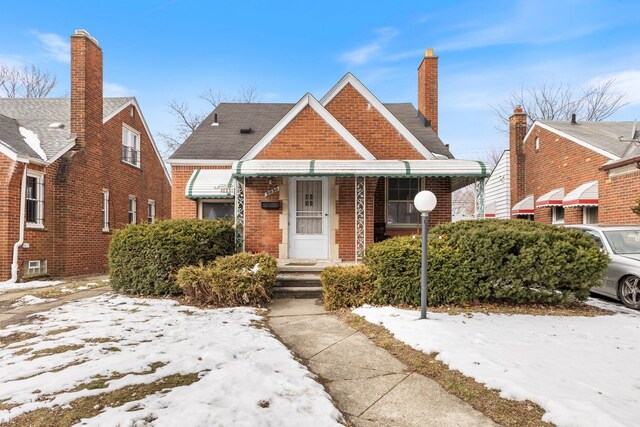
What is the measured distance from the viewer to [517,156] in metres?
18.2

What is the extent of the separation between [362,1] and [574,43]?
524 inches

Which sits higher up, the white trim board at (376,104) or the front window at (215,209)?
the white trim board at (376,104)

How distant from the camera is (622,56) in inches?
766

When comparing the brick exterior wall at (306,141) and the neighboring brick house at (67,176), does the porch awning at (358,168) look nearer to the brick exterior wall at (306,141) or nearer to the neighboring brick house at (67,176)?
the brick exterior wall at (306,141)

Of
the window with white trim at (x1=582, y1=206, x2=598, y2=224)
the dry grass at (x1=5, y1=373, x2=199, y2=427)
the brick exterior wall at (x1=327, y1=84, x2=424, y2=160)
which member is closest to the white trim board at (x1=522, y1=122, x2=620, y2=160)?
the window with white trim at (x1=582, y1=206, x2=598, y2=224)

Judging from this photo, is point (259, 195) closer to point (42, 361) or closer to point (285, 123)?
point (285, 123)

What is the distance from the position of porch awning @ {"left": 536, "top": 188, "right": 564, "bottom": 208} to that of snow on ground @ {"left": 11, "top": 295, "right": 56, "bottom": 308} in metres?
17.5

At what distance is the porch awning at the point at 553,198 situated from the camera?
14484 millimetres

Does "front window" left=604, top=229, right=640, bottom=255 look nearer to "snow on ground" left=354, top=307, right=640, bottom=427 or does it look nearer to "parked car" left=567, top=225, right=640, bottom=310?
"parked car" left=567, top=225, right=640, bottom=310

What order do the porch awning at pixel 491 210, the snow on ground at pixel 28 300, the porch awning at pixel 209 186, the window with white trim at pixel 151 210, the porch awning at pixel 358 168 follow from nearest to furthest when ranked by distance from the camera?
the snow on ground at pixel 28 300 < the porch awning at pixel 358 168 < the porch awning at pixel 209 186 < the window with white trim at pixel 151 210 < the porch awning at pixel 491 210

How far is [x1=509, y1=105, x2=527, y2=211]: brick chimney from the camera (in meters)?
18.2

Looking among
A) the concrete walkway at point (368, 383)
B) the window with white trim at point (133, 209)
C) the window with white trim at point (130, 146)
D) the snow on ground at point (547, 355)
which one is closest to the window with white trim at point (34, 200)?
the window with white trim at point (130, 146)

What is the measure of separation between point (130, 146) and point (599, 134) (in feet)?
70.4

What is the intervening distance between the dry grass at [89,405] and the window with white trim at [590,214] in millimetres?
15255
